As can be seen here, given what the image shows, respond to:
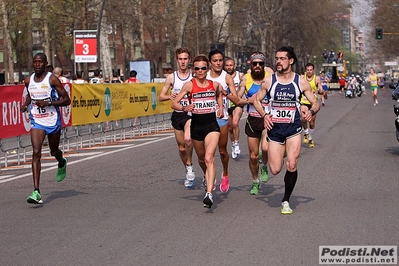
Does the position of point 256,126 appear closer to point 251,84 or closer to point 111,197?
point 251,84

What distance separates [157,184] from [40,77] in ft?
8.11

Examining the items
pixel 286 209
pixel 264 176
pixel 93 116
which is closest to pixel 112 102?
pixel 93 116

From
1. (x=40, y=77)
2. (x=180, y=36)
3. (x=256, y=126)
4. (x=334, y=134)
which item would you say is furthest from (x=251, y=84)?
(x=180, y=36)

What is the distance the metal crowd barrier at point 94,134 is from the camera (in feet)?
52.0

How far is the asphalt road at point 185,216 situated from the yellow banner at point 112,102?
11.1ft

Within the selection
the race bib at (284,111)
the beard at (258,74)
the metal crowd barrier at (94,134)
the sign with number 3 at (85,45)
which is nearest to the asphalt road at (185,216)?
the metal crowd barrier at (94,134)

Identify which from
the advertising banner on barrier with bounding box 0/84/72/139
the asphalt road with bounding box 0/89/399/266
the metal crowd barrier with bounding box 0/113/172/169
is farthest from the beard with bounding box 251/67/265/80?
the metal crowd barrier with bounding box 0/113/172/169

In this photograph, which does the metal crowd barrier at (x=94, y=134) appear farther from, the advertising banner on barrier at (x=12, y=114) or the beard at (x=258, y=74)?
the beard at (x=258, y=74)

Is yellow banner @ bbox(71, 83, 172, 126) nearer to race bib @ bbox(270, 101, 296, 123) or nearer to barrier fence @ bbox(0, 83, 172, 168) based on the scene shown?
barrier fence @ bbox(0, 83, 172, 168)

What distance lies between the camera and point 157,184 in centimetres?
1239

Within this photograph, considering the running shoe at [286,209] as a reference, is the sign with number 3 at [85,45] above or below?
above

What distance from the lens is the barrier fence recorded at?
50.6 feet

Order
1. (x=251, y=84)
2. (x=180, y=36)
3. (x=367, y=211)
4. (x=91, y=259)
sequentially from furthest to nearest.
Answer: (x=180, y=36), (x=251, y=84), (x=367, y=211), (x=91, y=259)

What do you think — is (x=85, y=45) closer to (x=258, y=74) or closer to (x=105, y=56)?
(x=105, y=56)
